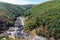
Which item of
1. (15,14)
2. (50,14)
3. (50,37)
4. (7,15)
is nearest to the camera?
(50,37)

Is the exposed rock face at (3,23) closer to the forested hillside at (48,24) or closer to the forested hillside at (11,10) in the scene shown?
the forested hillside at (11,10)

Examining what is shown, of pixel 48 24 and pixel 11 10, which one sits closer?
pixel 48 24

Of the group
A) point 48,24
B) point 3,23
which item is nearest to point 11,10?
point 3,23

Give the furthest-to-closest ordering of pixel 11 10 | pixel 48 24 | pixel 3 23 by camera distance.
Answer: pixel 11 10, pixel 3 23, pixel 48 24

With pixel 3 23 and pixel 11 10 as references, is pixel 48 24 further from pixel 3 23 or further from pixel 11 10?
pixel 11 10

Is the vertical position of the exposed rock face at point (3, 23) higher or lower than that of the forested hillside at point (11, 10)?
lower

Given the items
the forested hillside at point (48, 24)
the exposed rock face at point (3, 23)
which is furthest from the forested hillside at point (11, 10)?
the forested hillside at point (48, 24)

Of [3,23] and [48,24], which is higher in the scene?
[48,24]

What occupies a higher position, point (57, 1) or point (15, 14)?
point (57, 1)

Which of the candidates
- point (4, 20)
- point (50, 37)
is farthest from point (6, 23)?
point (50, 37)

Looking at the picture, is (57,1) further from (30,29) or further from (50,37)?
(50,37)

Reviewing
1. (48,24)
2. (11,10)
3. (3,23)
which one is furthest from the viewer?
(11,10)
